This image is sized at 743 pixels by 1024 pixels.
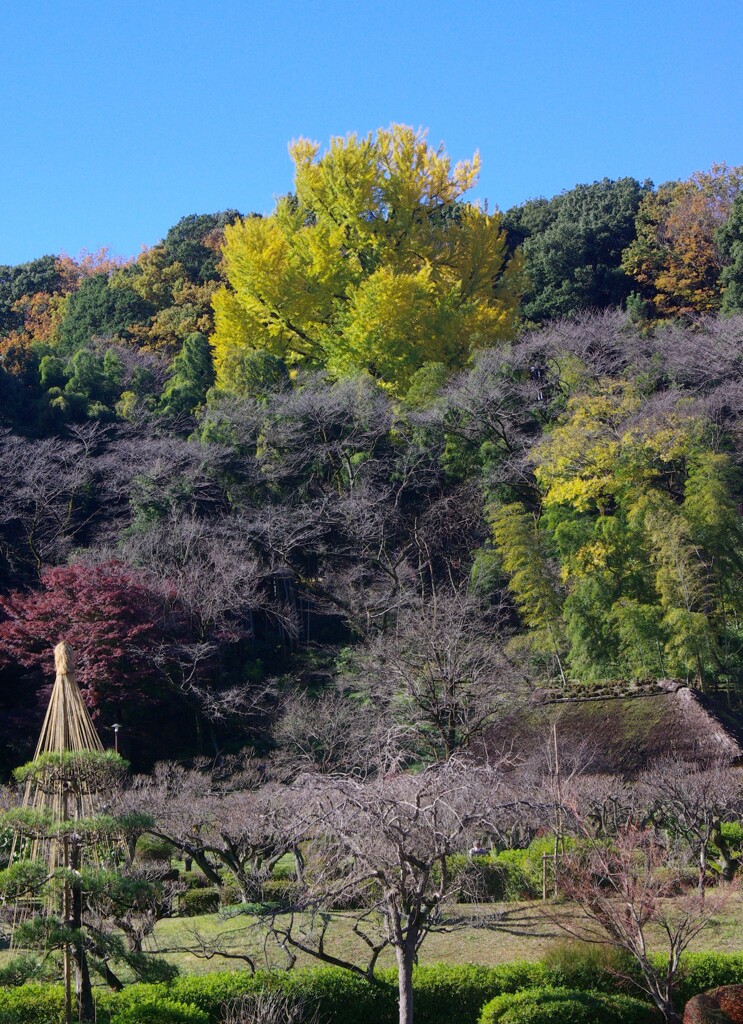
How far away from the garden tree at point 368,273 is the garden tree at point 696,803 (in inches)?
667

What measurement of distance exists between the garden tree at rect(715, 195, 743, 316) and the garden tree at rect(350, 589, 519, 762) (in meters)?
17.8

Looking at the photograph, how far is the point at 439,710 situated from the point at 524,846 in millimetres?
2759

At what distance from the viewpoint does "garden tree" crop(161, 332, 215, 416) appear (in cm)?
3412

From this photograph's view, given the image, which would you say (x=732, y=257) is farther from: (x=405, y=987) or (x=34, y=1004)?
(x=34, y=1004)

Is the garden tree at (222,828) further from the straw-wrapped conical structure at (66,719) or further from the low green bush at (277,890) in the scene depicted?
the straw-wrapped conical structure at (66,719)

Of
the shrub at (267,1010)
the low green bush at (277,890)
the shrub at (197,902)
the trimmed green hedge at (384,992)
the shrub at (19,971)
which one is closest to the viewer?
the shrub at (19,971)

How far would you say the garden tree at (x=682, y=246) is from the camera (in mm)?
39562

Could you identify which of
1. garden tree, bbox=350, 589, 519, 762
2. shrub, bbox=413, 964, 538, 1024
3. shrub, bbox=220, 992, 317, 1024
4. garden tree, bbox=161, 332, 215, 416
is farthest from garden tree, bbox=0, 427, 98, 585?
shrub, bbox=413, 964, 538, 1024

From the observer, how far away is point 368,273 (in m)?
36.1

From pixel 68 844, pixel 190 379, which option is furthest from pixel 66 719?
pixel 190 379

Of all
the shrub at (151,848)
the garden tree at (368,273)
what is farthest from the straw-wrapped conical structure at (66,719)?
the garden tree at (368,273)

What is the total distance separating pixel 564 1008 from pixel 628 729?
8767mm

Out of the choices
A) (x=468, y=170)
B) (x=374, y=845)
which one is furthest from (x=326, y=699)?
(x=468, y=170)

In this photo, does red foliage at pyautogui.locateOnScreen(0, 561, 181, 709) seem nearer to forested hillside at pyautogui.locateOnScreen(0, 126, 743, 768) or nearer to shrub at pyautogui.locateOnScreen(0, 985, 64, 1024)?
forested hillside at pyautogui.locateOnScreen(0, 126, 743, 768)
